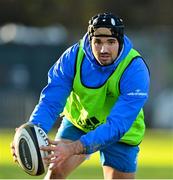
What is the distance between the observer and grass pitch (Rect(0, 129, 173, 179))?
55.7ft

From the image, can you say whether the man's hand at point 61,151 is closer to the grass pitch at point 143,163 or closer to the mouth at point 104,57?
the mouth at point 104,57

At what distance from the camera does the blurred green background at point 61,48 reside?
99.6 feet

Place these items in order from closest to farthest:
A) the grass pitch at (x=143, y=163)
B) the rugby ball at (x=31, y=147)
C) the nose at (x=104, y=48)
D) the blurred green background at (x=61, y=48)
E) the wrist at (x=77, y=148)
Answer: the wrist at (x=77, y=148) → the rugby ball at (x=31, y=147) → the nose at (x=104, y=48) → the grass pitch at (x=143, y=163) → the blurred green background at (x=61, y=48)

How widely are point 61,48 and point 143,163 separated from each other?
1396 cm

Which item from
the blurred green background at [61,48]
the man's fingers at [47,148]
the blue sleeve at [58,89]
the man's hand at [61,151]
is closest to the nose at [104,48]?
the blue sleeve at [58,89]

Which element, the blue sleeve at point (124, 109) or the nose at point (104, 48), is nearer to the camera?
the blue sleeve at point (124, 109)

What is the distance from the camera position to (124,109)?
34.1ft

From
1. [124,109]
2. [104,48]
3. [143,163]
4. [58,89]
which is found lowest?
[143,163]

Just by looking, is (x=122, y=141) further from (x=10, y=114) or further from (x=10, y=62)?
(x=10, y=62)

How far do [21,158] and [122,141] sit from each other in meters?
1.61

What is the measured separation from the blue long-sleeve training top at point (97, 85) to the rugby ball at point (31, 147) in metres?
0.28

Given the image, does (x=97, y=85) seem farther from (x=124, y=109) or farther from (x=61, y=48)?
(x=61, y=48)

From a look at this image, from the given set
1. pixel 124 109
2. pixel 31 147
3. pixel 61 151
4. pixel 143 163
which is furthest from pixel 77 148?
pixel 143 163

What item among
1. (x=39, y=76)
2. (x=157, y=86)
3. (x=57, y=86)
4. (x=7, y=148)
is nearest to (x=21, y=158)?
(x=57, y=86)
